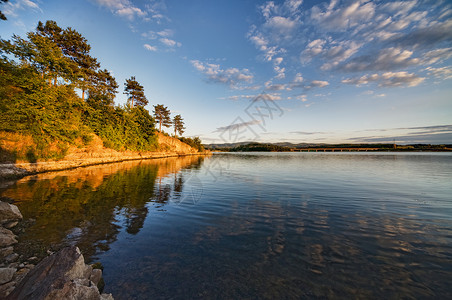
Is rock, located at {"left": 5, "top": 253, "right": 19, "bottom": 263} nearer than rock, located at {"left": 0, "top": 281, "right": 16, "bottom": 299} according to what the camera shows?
No

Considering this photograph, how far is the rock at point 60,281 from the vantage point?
3166 millimetres

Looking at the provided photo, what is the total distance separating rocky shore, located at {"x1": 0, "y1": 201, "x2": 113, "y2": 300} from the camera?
3203mm

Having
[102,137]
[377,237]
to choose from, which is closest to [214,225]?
[377,237]

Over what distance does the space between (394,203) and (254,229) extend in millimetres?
11017

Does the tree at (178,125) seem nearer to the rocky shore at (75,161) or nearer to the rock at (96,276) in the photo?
the rocky shore at (75,161)

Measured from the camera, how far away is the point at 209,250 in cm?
633

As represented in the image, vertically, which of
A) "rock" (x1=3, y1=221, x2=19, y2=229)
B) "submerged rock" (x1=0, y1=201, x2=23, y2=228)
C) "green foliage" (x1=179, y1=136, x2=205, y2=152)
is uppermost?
"green foliage" (x1=179, y1=136, x2=205, y2=152)

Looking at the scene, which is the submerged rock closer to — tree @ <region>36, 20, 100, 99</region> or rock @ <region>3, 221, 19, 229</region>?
rock @ <region>3, 221, 19, 229</region>

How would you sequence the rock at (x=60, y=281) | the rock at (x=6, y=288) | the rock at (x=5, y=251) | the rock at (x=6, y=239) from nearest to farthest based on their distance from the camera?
the rock at (x=60, y=281) < the rock at (x=6, y=288) < the rock at (x=5, y=251) < the rock at (x=6, y=239)

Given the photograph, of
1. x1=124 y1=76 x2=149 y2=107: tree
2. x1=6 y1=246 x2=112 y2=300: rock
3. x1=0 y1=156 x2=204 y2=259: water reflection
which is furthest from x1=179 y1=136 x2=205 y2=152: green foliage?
x1=6 y1=246 x2=112 y2=300: rock

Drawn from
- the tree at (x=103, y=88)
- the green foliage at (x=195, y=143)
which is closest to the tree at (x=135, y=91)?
the tree at (x=103, y=88)

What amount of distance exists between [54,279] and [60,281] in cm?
29

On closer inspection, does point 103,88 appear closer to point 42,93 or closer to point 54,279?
point 42,93

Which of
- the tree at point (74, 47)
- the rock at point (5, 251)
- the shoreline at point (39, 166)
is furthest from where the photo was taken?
the tree at point (74, 47)
